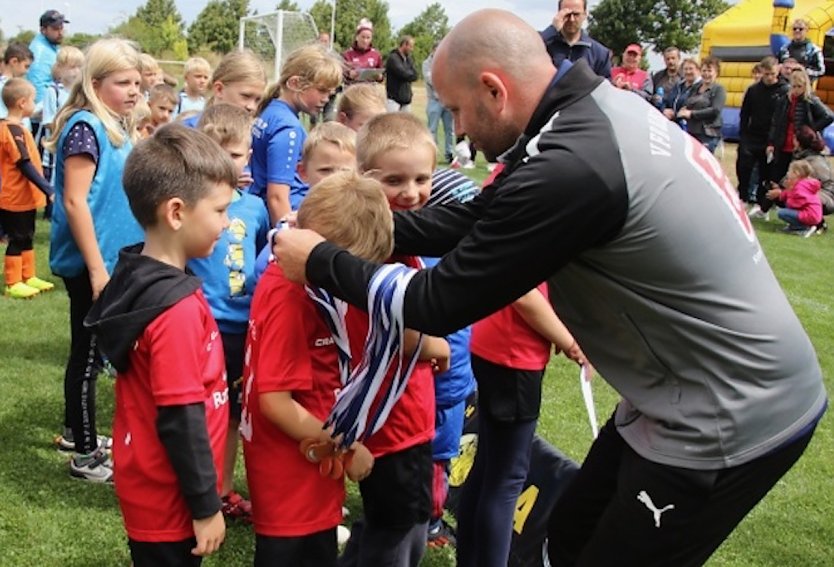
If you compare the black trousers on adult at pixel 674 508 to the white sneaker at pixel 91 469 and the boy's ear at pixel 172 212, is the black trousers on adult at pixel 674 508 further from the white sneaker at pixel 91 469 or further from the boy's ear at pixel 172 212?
the white sneaker at pixel 91 469

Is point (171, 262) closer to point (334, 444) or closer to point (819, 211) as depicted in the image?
point (334, 444)

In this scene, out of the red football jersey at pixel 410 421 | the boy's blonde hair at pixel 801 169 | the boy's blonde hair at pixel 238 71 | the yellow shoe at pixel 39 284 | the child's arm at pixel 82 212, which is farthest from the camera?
the boy's blonde hair at pixel 801 169

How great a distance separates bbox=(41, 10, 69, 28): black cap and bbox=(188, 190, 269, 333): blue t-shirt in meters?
8.77

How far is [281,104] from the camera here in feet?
14.2

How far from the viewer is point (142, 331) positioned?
2.19 metres

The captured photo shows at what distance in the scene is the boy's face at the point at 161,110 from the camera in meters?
6.30

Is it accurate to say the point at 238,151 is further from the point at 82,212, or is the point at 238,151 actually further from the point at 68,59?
the point at 68,59

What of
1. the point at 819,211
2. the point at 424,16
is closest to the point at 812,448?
the point at 819,211

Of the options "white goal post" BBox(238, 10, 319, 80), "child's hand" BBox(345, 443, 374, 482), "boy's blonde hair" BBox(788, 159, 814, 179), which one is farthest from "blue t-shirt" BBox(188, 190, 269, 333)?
"white goal post" BBox(238, 10, 319, 80)

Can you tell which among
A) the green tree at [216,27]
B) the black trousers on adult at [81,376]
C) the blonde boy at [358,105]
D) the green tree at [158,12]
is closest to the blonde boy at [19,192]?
the black trousers on adult at [81,376]

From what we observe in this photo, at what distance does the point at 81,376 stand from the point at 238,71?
187 cm

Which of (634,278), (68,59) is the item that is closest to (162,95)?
(68,59)

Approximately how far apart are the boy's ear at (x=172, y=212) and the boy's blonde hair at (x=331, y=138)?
1.18 metres

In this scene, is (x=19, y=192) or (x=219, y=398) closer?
(x=219, y=398)
